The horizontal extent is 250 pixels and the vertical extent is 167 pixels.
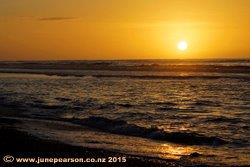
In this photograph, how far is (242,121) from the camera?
1984 cm

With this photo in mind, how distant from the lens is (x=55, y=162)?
11680 mm

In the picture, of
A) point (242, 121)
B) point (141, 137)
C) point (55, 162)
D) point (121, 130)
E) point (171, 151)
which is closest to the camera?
point (55, 162)

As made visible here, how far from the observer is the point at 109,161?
12.0 meters

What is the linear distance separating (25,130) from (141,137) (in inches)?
162

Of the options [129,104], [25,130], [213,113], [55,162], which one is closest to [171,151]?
[55,162]

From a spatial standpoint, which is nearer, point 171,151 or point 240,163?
point 240,163

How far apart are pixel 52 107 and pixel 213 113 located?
28.2ft

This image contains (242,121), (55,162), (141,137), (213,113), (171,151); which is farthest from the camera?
(213,113)

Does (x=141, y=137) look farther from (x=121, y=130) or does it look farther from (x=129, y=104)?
(x=129, y=104)

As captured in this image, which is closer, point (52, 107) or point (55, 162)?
point (55, 162)

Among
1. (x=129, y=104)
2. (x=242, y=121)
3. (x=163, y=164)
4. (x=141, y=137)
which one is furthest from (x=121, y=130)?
(x=129, y=104)

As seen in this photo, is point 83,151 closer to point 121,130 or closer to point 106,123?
point 121,130

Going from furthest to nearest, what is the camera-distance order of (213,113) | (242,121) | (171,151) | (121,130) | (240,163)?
(213,113)
(242,121)
(121,130)
(171,151)
(240,163)

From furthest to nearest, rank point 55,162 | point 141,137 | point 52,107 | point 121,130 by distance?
point 52,107 → point 121,130 → point 141,137 → point 55,162
